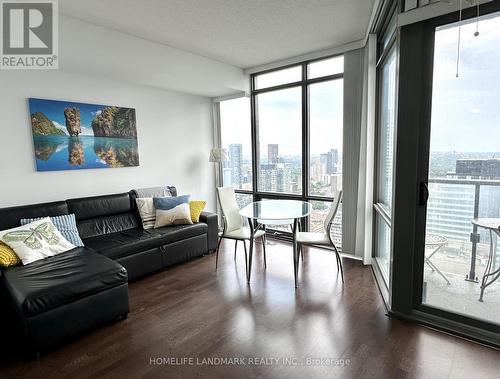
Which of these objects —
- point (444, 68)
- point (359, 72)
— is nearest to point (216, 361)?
point (444, 68)

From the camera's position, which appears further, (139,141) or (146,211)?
(139,141)

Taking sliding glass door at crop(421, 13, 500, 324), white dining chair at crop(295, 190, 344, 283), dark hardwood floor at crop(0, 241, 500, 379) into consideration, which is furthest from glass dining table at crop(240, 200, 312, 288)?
sliding glass door at crop(421, 13, 500, 324)

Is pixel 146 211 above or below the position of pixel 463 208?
below

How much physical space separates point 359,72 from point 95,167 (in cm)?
358

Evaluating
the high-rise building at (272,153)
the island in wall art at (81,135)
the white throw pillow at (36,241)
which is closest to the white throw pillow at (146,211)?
the island in wall art at (81,135)

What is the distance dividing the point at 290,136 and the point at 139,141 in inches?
89.9

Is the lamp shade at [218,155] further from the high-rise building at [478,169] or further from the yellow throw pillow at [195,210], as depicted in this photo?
the high-rise building at [478,169]

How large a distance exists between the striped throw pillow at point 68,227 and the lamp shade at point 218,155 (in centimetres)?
234

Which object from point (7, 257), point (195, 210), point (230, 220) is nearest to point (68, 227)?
point (7, 257)

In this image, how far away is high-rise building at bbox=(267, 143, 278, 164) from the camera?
15.0 ft

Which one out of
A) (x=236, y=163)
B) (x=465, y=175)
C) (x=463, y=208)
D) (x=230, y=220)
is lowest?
(x=230, y=220)

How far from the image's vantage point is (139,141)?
4.15 metres

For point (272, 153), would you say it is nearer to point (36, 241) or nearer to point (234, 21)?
point (234, 21)

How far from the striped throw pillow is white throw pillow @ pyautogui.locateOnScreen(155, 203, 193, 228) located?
0.91 m
